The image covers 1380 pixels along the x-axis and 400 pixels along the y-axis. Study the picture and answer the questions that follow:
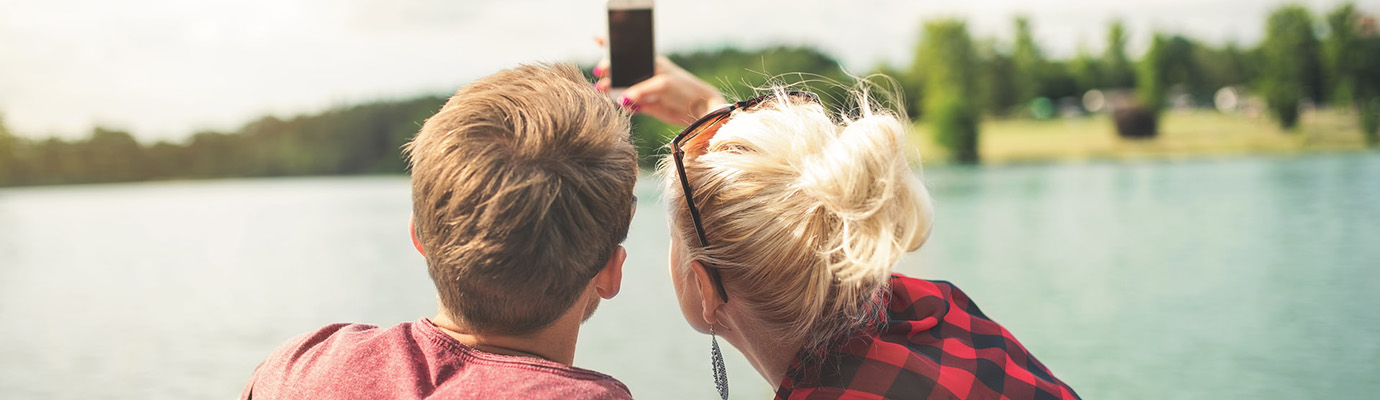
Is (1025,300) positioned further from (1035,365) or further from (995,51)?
(995,51)

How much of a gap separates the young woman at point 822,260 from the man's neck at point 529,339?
31 centimetres

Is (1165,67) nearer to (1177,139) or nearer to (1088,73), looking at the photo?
(1088,73)

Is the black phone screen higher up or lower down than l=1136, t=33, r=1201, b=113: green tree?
higher up

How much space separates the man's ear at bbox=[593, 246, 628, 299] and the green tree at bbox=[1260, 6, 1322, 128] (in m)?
49.7

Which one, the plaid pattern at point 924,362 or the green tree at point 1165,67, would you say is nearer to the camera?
the plaid pattern at point 924,362

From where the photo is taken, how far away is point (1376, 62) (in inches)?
1854

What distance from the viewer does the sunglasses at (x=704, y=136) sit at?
1375 millimetres

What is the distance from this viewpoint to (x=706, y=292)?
4.72ft

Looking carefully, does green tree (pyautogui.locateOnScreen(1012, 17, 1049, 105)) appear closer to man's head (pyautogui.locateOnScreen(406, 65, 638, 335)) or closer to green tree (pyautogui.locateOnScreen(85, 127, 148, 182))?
green tree (pyautogui.locateOnScreen(85, 127, 148, 182))

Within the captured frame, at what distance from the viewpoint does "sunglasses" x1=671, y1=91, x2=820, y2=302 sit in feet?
4.51

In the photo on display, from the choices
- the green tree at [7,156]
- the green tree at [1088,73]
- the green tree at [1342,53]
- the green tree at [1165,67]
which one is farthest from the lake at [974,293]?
the green tree at [1088,73]

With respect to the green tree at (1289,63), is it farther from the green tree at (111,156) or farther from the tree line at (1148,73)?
the green tree at (111,156)

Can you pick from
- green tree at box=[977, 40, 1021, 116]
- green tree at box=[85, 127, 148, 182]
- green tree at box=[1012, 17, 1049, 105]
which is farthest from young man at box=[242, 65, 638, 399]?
green tree at box=[1012, 17, 1049, 105]

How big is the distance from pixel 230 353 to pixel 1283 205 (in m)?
19.2
